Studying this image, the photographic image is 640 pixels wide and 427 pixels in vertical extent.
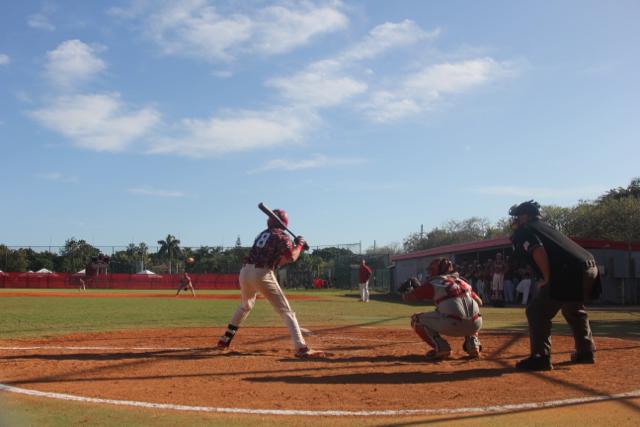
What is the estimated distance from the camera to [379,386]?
532 centimetres

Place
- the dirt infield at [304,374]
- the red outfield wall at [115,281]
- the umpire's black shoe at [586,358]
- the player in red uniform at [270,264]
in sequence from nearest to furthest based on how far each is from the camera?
the dirt infield at [304,374] → the umpire's black shoe at [586,358] → the player in red uniform at [270,264] → the red outfield wall at [115,281]

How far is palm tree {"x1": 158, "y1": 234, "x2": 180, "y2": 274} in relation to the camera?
70188 mm

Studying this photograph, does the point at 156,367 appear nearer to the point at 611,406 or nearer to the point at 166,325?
the point at 611,406

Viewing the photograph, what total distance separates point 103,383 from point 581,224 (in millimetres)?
61640

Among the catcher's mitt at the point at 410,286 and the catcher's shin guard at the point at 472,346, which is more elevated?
the catcher's mitt at the point at 410,286

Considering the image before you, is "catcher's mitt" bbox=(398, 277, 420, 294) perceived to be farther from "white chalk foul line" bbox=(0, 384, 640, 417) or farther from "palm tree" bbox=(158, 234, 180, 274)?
"palm tree" bbox=(158, 234, 180, 274)

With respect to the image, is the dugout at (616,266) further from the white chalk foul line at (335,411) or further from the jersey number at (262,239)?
the white chalk foul line at (335,411)

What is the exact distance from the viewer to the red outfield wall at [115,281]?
46.2 m

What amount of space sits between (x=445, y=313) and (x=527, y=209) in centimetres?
155

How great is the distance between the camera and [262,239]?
7.53 m

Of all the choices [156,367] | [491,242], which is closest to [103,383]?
[156,367]

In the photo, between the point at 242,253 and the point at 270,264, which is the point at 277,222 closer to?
the point at 270,264

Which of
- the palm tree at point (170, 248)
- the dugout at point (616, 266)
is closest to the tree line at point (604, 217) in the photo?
the dugout at point (616, 266)

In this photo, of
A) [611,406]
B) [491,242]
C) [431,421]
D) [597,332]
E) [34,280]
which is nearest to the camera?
[431,421]
